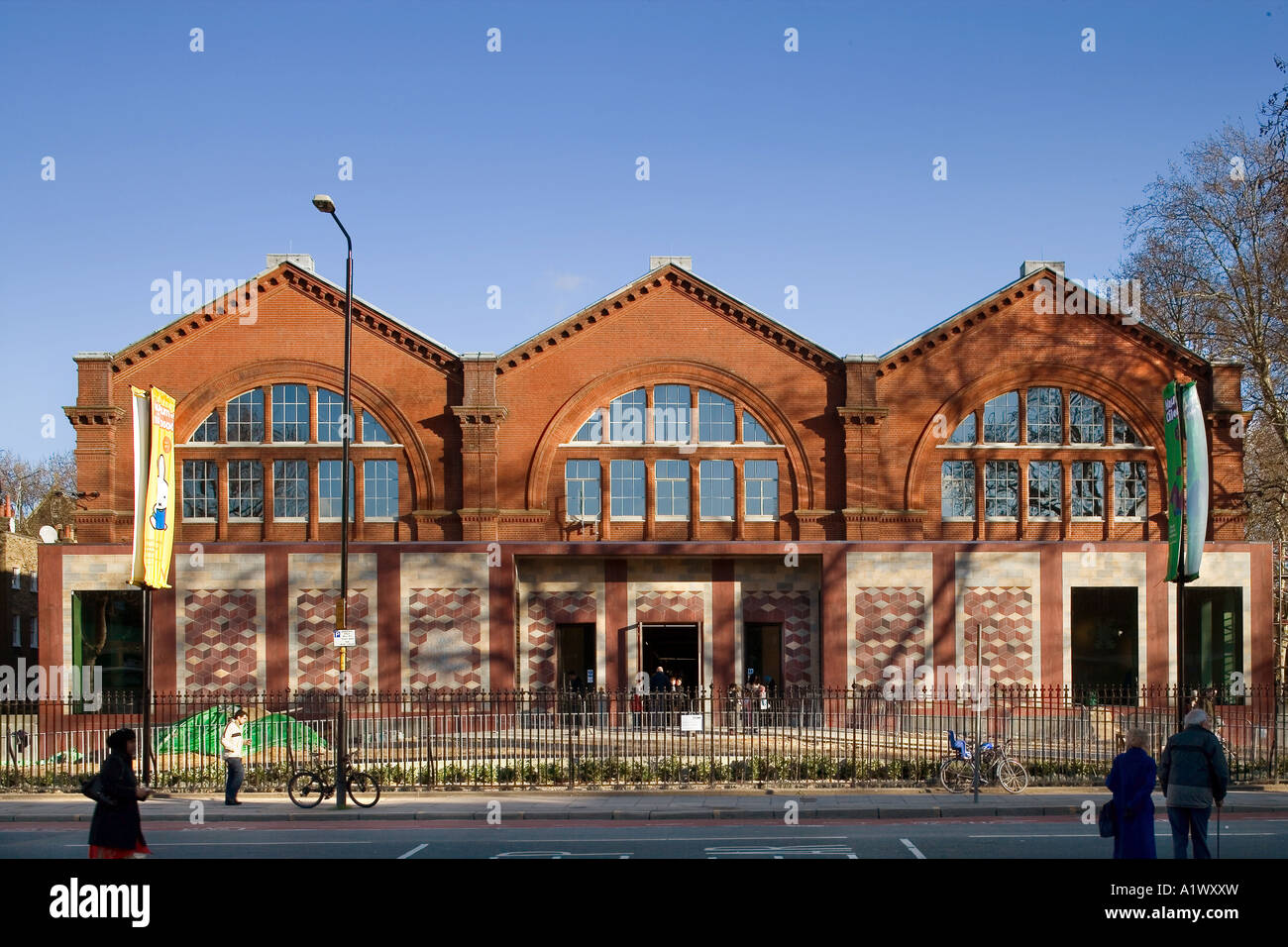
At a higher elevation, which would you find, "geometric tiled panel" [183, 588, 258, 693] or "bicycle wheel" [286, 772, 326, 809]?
"geometric tiled panel" [183, 588, 258, 693]

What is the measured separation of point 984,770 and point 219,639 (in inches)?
953

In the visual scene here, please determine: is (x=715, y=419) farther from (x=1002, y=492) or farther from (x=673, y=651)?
(x=1002, y=492)

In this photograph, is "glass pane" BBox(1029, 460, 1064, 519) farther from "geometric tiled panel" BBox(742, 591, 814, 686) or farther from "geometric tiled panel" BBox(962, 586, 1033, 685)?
"geometric tiled panel" BBox(742, 591, 814, 686)

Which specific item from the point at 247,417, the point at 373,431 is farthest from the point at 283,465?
the point at 373,431

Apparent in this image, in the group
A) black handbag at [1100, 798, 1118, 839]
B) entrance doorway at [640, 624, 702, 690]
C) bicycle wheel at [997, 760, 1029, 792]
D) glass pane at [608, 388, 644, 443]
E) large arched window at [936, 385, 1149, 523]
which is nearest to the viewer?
black handbag at [1100, 798, 1118, 839]

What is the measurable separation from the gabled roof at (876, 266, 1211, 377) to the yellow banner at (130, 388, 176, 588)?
2160 centimetres

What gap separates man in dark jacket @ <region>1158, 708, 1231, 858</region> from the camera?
1247 cm

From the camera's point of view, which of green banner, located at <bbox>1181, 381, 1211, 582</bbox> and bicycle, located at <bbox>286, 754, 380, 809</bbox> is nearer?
bicycle, located at <bbox>286, 754, 380, 809</bbox>

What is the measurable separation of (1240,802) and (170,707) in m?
27.2

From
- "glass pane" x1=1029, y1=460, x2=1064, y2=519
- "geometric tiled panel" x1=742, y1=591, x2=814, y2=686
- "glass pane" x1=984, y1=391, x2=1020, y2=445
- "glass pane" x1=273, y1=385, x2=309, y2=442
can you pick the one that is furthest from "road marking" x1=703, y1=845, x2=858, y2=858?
"glass pane" x1=273, y1=385, x2=309, y2=442

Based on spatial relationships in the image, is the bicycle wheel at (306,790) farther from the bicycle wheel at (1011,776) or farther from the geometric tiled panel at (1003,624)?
the geometric tiled panel at (1003,624)

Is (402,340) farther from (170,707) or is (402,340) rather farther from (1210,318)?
(1210,318)

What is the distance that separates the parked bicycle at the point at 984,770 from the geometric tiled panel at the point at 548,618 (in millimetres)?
16812

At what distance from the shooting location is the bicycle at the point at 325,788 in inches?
918
